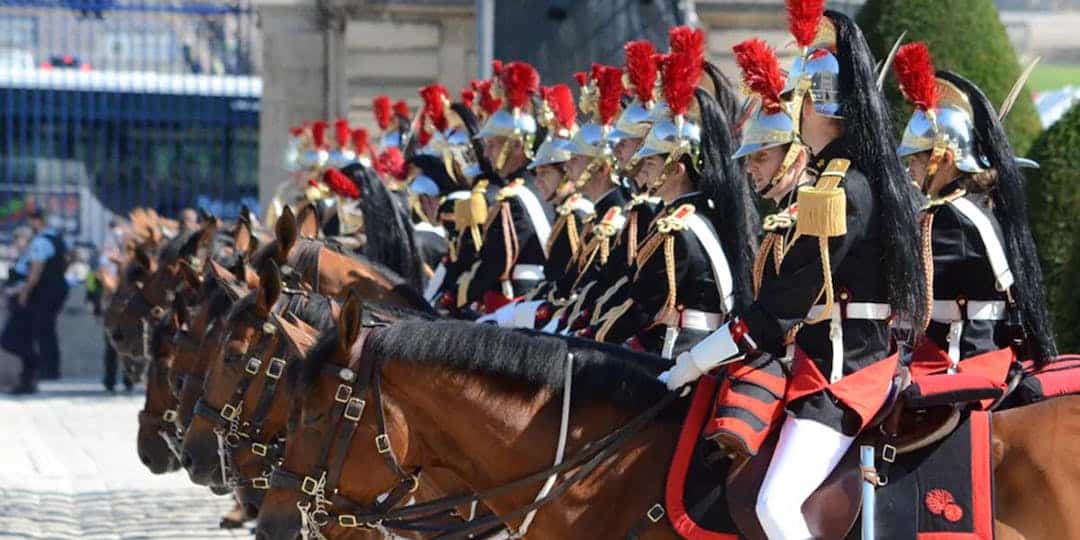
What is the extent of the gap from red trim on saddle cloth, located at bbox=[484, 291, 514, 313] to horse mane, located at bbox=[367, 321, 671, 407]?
3.68 m

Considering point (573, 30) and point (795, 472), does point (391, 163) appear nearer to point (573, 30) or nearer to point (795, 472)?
point (573, 30)

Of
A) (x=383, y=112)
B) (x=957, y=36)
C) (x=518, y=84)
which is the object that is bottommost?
(x=383, y=112)

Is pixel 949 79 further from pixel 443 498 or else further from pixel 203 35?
pixel 203 35

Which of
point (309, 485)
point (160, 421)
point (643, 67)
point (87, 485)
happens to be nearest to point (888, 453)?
point (309, 485)

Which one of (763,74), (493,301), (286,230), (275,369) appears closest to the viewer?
(763,74)

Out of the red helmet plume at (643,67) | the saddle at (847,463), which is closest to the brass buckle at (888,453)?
the saddle at (847,463)

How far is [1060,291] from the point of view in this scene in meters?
8.04

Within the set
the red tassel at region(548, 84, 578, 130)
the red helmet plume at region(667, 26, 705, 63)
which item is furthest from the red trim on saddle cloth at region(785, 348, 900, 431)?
the red tassel at region(548, 84, 578, 130)

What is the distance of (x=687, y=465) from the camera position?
16.4 feet

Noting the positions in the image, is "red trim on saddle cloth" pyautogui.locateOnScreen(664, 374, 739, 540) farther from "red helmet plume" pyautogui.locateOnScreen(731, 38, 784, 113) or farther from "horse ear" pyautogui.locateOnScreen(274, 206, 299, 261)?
"horse ear" pyautogui.locateOnScreen(274, 206, 299, 261)

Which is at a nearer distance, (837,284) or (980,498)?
(980,498)

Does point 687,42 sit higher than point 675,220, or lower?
higher

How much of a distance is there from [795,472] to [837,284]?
553 millimetres

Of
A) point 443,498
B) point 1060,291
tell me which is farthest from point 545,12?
point 443,498
